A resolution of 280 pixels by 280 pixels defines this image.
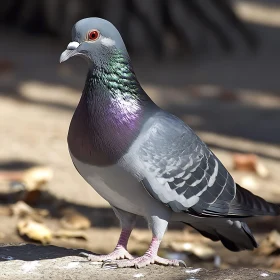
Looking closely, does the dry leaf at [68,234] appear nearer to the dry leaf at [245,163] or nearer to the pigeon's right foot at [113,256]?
the pigeon's right foot at [113,256]

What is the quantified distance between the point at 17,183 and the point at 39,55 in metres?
3.98

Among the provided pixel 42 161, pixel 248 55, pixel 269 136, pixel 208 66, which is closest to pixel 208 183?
pixel 42 161

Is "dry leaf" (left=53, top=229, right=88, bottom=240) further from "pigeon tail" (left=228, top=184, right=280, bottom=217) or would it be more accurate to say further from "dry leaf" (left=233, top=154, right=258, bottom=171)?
"dry leaf" (left=233, top=154, right=258, bottom=171)

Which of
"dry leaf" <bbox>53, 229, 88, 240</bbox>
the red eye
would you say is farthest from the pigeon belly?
"dry leaf" <bbox>53, 229, 88, 240</bbox>

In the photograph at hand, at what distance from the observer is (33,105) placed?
7.80m

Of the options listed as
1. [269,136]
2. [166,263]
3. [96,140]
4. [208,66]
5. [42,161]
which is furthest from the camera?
[208,66]

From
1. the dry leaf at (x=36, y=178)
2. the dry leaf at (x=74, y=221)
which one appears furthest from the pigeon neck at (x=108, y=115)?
the dry leaf at (x=36, y=178)

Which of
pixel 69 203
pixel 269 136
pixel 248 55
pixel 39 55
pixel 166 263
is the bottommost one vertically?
pixel 166 263

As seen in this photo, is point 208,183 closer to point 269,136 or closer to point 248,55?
point 269,136

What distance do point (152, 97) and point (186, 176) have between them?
15.1ft

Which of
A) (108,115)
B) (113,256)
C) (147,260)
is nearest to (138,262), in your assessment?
(147,260)

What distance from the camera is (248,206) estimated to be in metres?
3.78

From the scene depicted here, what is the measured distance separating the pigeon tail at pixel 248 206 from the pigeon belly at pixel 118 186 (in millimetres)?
432

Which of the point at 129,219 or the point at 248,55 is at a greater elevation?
the point at 248,55
